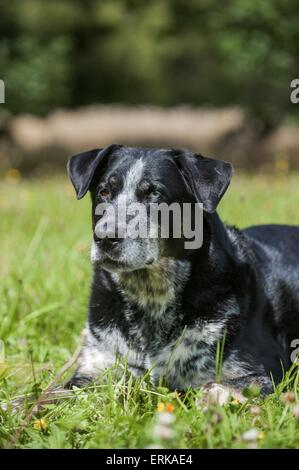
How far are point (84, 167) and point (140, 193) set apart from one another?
0.36 metres

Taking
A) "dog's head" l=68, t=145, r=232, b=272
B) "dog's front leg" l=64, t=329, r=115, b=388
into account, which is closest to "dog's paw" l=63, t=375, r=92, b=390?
"dog's front leg" l=64, t=329, r=115, b=388

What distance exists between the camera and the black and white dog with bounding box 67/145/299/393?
135 inches

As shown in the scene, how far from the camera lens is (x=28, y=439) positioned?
2725 millimetres

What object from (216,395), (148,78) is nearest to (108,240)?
(216,395)

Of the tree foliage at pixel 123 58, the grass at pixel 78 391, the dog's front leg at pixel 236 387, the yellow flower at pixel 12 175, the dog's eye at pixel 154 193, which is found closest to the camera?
the grass at pixel 78 391

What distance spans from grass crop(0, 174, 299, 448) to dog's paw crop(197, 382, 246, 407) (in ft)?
0.12

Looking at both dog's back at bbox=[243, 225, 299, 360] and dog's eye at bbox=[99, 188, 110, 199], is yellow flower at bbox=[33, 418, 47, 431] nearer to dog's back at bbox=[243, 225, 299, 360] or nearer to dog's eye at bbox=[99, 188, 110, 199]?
dog's eye at bbox=[99, 188, 110, 199]

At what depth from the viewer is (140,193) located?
3.46 m

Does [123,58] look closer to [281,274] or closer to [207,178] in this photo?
[281,274]

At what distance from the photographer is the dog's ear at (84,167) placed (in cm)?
→ 357

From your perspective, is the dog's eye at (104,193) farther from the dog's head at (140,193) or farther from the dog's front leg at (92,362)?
the dog's front leg at (92,362)

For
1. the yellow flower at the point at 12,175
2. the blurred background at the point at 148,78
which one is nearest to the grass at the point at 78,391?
the yellow flower at the point at 12,175
